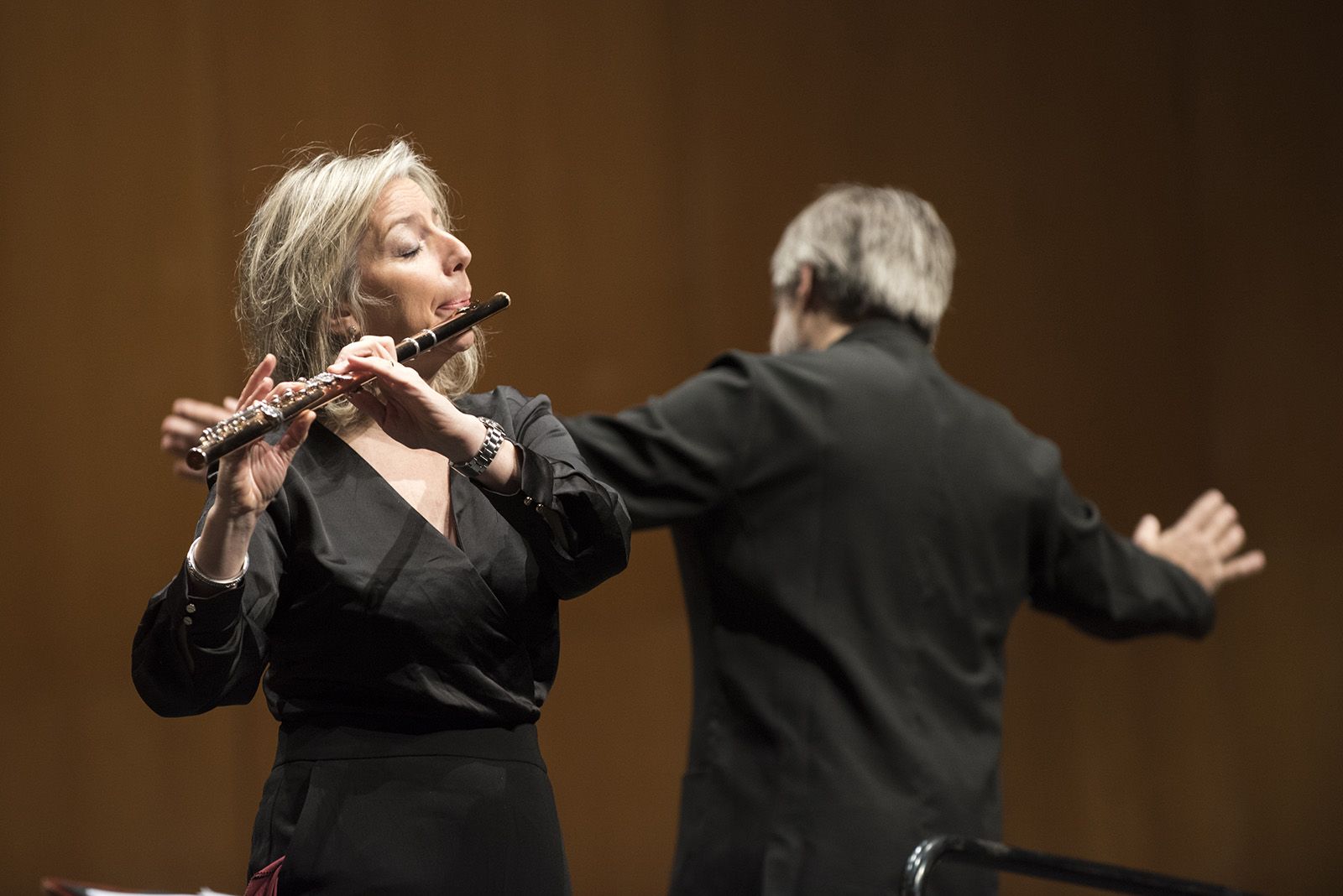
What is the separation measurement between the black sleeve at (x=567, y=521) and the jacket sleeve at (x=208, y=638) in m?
0.19

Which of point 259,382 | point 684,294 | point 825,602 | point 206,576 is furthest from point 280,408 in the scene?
point 684,294

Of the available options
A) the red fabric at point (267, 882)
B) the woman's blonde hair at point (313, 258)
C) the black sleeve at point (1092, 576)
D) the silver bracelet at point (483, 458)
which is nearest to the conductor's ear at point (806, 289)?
the black sleeve at point (1092, 576)

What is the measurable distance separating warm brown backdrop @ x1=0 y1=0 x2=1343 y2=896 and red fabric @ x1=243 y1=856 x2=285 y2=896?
1.79ft

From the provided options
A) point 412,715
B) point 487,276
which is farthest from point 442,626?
point 487,276

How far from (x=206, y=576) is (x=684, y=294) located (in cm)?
217

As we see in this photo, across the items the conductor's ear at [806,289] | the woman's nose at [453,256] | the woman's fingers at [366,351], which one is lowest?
the woman's fingers at [366,351]

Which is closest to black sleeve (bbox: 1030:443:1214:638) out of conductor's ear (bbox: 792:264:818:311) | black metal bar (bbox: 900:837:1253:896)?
conductor's ear (bbox: 792:264:818:311)

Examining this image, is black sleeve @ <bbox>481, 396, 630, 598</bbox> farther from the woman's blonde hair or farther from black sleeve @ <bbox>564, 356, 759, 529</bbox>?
black sleeve @ <bbox>564, 356, 759, 529</bbox>

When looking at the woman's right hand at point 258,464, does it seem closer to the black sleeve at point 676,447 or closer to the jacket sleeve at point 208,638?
the jacket sleeve at point 208,638

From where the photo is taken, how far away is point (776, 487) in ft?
7.57

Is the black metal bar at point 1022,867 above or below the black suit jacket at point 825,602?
below

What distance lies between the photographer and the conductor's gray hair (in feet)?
8.39

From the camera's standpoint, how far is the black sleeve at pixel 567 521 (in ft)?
4.04

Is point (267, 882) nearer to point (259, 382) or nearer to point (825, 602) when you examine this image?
point (259, 382)
